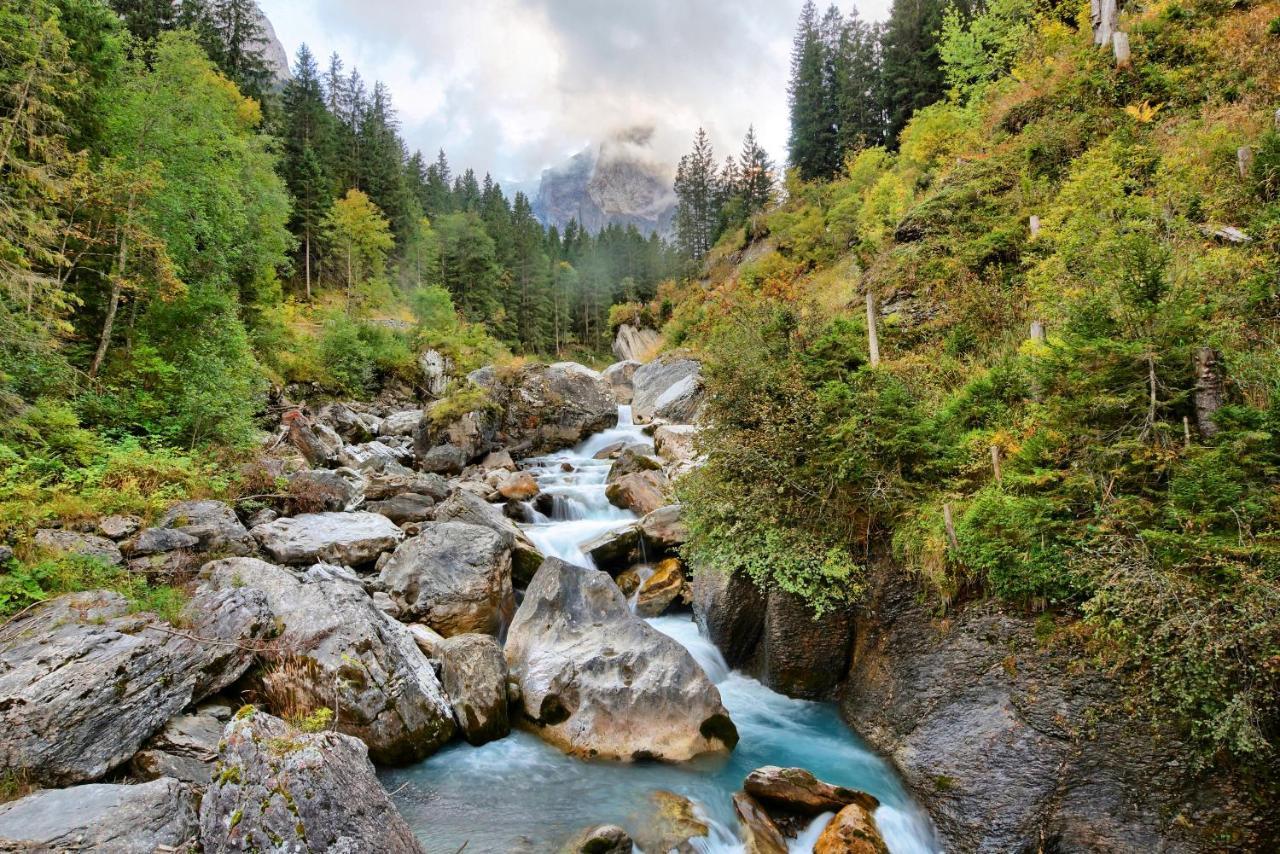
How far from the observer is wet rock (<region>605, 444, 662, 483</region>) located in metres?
17.8

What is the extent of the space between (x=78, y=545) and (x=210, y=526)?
6.10ft

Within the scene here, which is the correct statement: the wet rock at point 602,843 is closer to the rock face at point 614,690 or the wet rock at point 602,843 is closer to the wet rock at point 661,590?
the rock face at point 614,690

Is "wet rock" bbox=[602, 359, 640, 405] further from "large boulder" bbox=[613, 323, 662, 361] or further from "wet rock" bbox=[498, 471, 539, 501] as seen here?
"wet rock" bbox=[498, 471, 539, 501]

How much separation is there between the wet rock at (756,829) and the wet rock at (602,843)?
1.28 metres

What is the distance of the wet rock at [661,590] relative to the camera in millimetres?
11078

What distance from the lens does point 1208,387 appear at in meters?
5.23

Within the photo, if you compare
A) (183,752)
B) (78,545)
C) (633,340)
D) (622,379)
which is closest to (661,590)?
(183,752)

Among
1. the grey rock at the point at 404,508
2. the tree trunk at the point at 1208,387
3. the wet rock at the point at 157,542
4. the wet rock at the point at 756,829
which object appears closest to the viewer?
the tree trunk at the point at 1208,387

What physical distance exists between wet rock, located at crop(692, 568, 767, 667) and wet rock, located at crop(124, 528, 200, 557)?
8625 millimetres

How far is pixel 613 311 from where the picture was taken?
51781 mm

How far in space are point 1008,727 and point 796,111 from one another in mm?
50080

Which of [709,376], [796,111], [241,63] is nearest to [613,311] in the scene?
[796,111]

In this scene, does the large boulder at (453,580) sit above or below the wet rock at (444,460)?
below

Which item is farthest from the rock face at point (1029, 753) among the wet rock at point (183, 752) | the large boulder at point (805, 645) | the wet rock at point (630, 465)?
the wet rock at point (630, 465)
